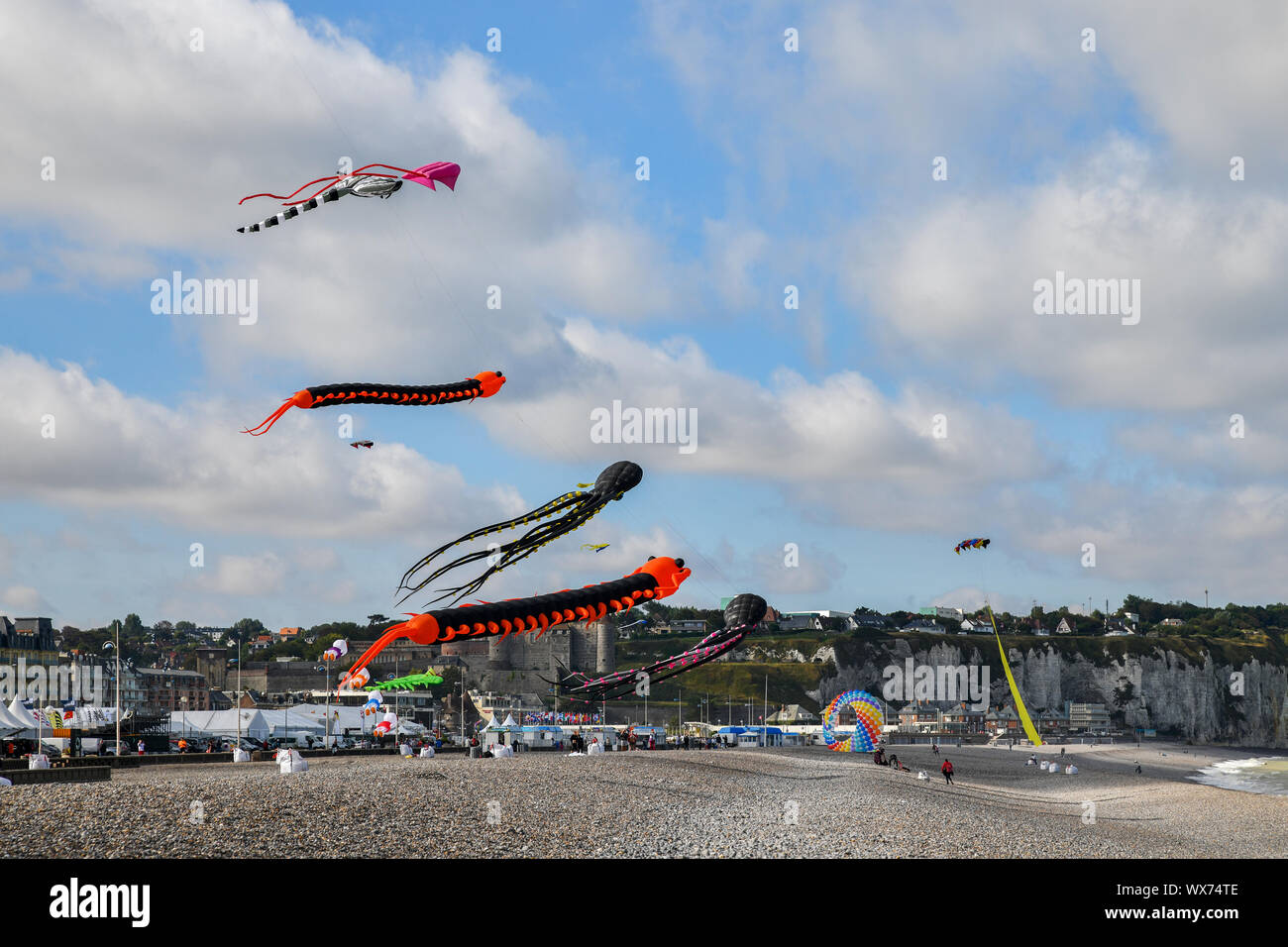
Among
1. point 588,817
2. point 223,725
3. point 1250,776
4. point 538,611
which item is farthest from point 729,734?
point 538,611

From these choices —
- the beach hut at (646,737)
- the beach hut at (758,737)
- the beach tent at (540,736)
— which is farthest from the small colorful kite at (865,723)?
the beach tent at (540,736)

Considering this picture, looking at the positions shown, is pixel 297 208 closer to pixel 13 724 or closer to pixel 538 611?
pixel 538 611

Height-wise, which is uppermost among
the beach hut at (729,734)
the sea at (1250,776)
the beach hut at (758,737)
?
the beach hut at (729,734)

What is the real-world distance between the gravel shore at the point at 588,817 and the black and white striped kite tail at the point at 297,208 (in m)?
11.7

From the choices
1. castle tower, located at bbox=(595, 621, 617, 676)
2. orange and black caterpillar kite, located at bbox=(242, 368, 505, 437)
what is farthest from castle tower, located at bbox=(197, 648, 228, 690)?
orange and black caterpillar kite, located at bbox=(242, 368, 505, 437)

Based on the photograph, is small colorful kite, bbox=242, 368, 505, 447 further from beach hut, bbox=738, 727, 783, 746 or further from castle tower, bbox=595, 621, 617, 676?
castle tower, bbox=595, 621, 617, 676

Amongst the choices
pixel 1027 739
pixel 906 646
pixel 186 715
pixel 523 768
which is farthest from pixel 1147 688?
pixel 523 768

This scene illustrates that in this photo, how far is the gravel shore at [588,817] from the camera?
20875 millimetres

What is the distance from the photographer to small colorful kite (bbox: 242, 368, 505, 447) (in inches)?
1032

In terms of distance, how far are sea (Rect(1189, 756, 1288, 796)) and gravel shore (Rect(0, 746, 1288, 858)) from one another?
26.6 metres

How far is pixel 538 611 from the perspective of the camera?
2023cm

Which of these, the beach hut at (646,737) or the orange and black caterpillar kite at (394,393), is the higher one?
the orange and black caterpillar kite at (394,393)

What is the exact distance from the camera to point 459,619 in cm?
1817

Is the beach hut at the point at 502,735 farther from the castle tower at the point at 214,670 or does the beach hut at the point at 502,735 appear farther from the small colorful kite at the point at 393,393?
the castle tower at the point at 214,670
